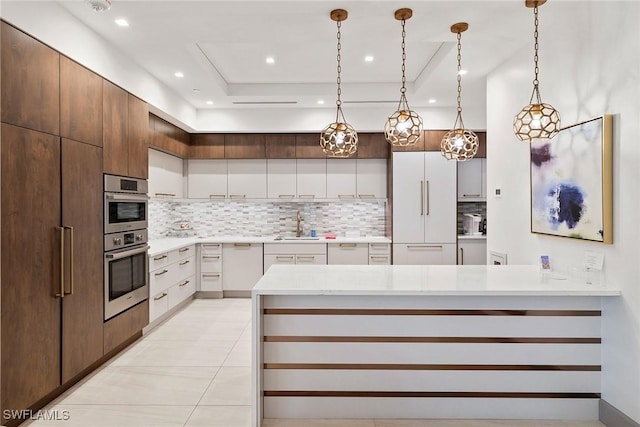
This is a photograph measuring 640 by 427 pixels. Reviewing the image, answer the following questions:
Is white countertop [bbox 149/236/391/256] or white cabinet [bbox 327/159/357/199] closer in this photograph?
white countertop [bbox 149/236/391/256]

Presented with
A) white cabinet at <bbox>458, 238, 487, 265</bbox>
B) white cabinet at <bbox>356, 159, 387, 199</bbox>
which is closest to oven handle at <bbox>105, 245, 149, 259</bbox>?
white cabinet at <bbox>356, 159, 387, 199</bbox>

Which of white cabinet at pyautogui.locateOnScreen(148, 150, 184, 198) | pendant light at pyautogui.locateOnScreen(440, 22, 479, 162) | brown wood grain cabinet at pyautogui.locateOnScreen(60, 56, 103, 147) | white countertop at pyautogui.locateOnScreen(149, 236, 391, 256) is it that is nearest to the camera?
brown wood grain cabinet at pyautogui.locateOnScreen(60, 56, 103, 147)

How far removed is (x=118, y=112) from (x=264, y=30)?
144 centimetres

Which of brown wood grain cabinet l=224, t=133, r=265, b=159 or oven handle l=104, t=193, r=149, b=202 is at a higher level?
brown wood grain cabinet l=224, t=133, r=265, b=159

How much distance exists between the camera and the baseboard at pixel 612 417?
2113 millimetres

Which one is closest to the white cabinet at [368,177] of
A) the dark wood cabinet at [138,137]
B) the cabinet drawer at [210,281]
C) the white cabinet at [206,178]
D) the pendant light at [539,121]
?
the white cabinet at [206,178]

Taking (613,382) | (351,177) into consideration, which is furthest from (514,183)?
(351,177)

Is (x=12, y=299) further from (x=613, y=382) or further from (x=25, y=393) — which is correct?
(x=613, y=382)

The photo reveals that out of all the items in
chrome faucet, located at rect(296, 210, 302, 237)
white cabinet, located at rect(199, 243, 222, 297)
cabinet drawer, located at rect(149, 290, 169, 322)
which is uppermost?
chrome faucet, located at rect(296, 210, 302, 237)

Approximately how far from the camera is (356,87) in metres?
4.79

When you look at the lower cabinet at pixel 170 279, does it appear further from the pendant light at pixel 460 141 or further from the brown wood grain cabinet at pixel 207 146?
the pendant light at pixel 460 141

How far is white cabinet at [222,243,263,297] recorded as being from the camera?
5.47 metres

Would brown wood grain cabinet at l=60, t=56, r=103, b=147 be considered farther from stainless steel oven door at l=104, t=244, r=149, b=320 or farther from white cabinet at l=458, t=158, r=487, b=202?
white cabinet at l=458, t=158, r=487, b=202

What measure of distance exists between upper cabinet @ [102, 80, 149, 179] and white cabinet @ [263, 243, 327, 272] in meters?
2.18
